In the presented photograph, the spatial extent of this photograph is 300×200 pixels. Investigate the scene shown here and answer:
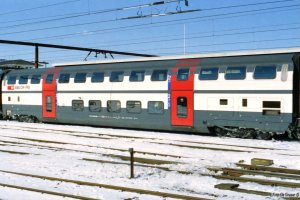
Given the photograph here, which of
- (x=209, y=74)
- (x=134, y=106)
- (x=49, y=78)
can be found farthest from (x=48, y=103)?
(x=209, y=74)

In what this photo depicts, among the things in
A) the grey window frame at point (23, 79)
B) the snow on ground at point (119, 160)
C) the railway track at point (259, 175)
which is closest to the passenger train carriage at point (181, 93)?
the grey window frame at point (23, 79)

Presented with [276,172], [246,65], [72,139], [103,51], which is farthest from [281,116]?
[103,51]

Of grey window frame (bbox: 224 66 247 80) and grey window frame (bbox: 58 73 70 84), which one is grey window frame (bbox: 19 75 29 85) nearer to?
grey window frame (bbox: 58 73 70 84)

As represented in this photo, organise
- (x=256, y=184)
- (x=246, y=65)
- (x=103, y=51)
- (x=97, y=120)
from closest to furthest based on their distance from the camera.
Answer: (x=256, y=184), (x=246, y=65), (x=97, y=120), (x=103, y=51)

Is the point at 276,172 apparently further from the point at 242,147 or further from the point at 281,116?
the point at 281,116

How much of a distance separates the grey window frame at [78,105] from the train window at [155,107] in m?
4.88

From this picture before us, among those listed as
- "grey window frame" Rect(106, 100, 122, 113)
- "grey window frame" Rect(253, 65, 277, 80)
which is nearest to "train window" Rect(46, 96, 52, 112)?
"grey window frame" Rect(106, 100, 122, 113)

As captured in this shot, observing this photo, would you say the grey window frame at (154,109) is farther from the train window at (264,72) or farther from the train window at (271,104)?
the train window at (271,104)

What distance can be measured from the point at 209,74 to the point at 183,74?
137 cm

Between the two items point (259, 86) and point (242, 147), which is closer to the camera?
point (242, 147)

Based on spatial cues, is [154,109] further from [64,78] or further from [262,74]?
[64,78]

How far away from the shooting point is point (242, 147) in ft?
49.5

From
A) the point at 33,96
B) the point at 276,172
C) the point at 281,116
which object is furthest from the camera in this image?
the point at 33,96

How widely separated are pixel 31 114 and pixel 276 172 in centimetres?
1929
